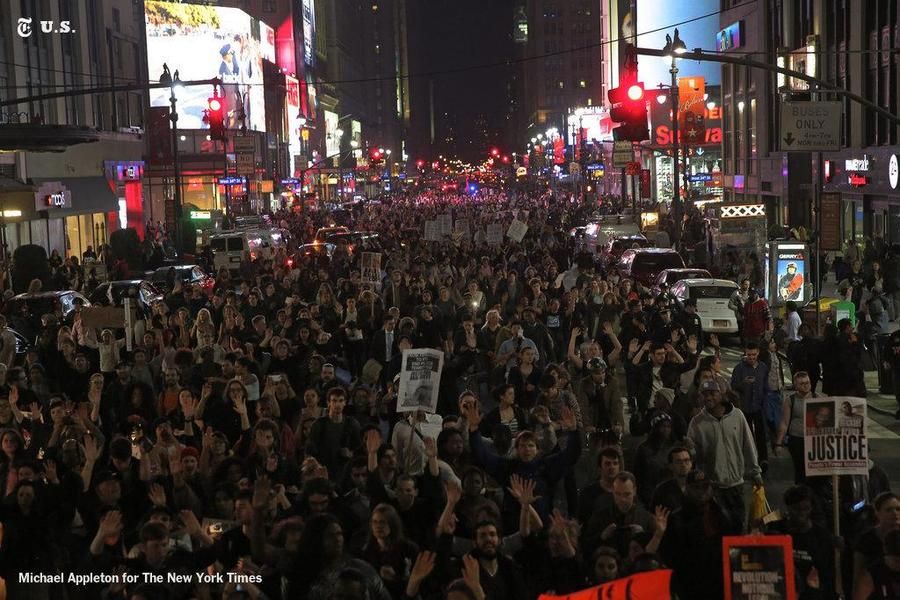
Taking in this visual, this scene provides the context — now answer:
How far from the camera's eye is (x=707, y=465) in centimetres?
1082

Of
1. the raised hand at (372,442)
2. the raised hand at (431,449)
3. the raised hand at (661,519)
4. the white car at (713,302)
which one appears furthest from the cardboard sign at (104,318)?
the white car at (713,302)

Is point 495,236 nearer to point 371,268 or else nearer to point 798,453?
point 371,268

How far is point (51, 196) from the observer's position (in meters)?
44.9

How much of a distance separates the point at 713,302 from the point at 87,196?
33.7 metres

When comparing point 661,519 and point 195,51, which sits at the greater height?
point 195,51

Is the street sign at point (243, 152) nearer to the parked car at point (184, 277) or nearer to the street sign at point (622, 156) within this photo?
the street sign at point (622, 156)

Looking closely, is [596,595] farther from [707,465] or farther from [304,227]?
[304,227]

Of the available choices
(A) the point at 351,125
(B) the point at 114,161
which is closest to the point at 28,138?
(B) the point at 114,161

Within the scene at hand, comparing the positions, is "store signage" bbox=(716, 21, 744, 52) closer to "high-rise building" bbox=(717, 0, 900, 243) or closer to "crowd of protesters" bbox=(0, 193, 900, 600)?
"high-rise building" bbox=(717, 0, 900, 243)

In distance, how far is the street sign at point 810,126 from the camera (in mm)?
20016

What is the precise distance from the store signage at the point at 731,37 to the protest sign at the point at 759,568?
6043 centimetres

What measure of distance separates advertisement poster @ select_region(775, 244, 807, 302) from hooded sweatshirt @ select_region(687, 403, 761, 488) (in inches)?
662

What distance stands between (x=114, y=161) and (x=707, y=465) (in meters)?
51.3

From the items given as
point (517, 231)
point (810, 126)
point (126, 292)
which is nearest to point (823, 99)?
point (517, 231)
